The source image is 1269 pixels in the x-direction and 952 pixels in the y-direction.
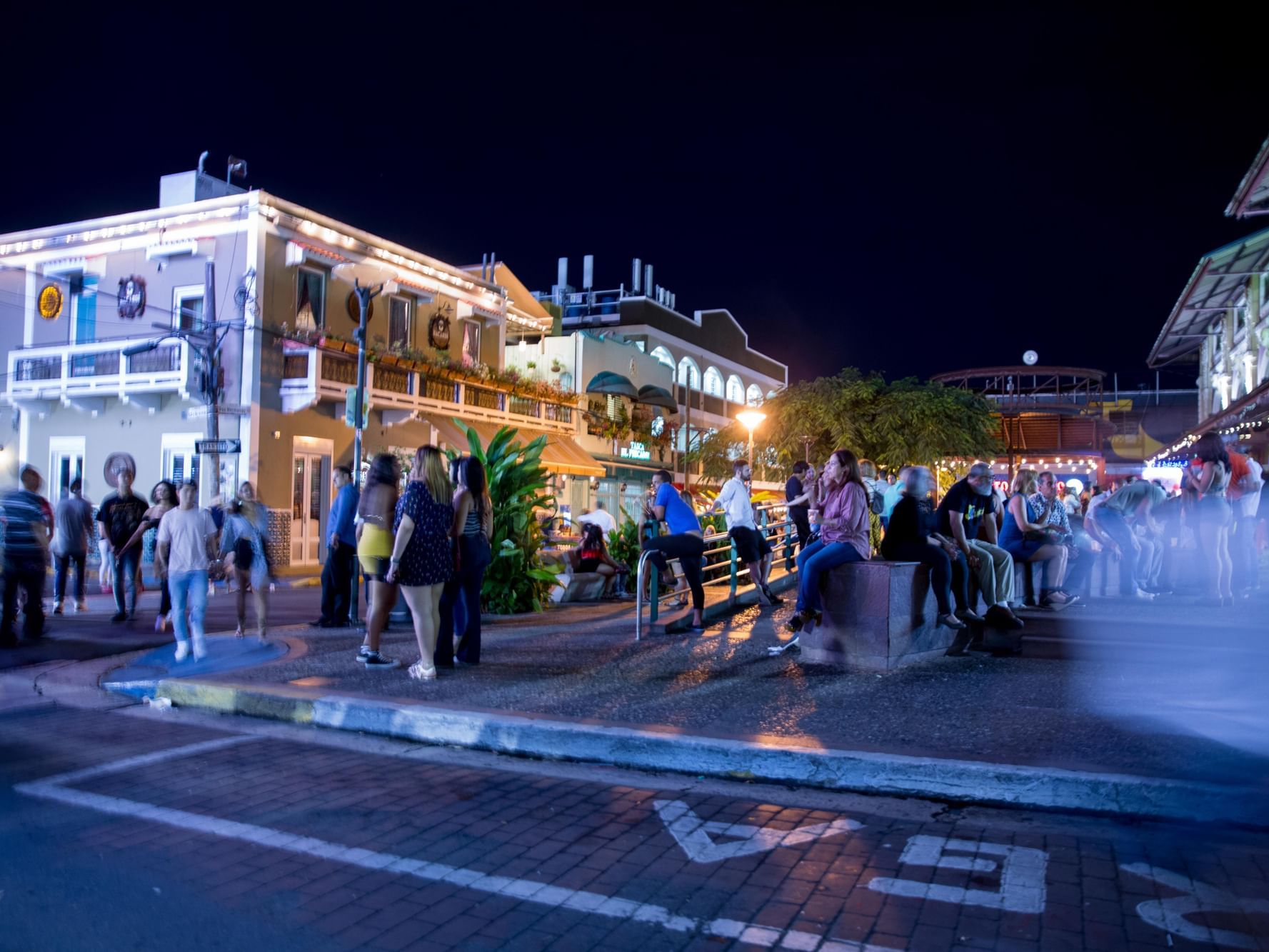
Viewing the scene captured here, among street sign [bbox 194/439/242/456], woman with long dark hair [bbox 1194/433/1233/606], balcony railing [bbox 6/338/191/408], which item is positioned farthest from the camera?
balcony railing [bbox 6/338/191/408]

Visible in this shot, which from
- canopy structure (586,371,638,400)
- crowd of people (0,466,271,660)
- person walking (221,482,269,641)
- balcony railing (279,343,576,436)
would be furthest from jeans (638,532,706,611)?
canopy structure (586,371,638,400)

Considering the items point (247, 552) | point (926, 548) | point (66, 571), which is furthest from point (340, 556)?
point (926, 548)

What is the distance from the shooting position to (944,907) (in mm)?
3654

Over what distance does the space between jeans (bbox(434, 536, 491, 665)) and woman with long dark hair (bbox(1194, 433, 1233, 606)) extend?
7.75m

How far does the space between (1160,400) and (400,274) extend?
1645 inches

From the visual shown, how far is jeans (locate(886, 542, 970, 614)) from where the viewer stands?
27.3ft

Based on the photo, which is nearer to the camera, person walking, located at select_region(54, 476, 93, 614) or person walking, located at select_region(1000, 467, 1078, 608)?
person walking, located at select_region(1000, 467, 1078, 608)

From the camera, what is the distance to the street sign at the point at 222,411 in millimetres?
21531

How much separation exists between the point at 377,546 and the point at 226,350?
54.7 feet

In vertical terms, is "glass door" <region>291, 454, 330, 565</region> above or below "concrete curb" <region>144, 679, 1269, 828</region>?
above

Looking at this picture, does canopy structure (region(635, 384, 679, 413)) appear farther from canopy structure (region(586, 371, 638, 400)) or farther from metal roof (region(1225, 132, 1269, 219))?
metal roof (region(1225, 132, 1269, 219))

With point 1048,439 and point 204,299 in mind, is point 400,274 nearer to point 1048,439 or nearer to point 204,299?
point 204,299

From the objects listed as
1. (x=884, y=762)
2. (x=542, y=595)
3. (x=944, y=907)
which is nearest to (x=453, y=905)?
(x=944, y=907)

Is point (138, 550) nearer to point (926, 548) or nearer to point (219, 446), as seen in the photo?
point (219, 446)
